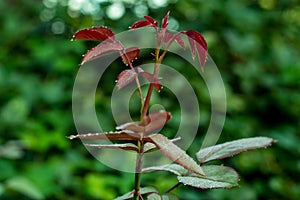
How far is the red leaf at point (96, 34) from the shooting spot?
30cm

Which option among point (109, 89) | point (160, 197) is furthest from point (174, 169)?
point (109, 89)

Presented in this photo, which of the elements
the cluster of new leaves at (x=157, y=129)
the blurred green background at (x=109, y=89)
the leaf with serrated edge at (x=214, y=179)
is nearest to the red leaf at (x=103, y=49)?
the cluster of new leaves at (x=157, y=129)

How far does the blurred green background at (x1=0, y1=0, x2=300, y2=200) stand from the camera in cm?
110

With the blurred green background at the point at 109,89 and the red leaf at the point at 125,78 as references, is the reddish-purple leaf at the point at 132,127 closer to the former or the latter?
the red leaf at the point at 125,78

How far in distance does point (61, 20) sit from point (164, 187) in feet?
2.79

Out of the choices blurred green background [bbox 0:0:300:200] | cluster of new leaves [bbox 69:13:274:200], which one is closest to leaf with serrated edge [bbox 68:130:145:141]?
cluster of new leaves [bbox 69:13:274:200]

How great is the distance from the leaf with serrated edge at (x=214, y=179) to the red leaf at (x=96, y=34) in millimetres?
113

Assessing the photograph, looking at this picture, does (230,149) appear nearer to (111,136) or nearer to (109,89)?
(111,136)

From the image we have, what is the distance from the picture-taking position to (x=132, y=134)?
0.94 ft

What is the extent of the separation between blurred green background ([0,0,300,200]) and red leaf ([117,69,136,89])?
722 mm

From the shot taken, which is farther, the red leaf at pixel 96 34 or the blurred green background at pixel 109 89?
the blurred green background at pixel 109 89

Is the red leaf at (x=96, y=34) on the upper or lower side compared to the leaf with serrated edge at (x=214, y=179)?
upper

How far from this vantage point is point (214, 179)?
0.32 meters

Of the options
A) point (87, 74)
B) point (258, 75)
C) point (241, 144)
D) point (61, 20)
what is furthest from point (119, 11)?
point (241, 144)
